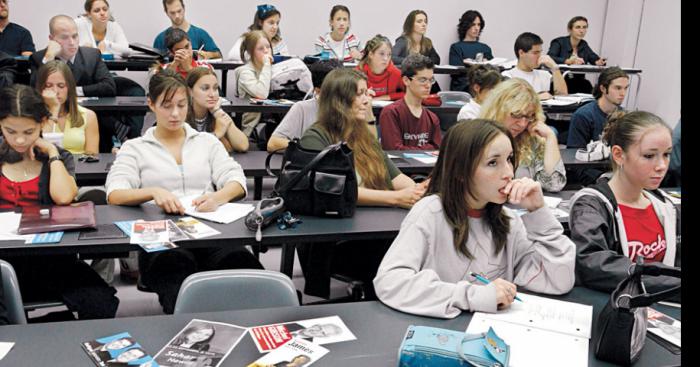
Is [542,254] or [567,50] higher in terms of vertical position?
[567,50]

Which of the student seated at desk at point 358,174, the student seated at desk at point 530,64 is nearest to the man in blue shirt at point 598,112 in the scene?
the student seated at desk at point 530,64

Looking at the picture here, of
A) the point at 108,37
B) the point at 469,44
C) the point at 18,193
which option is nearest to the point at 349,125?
the point at 18,193

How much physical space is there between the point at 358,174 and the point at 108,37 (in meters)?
4.92

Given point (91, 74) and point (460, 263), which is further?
point (91, 74)

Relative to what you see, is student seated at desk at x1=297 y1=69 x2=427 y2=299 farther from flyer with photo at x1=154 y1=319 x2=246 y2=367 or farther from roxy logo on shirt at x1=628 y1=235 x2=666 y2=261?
flyer with photo at x1=154 y1=319 x2=246 y2=367

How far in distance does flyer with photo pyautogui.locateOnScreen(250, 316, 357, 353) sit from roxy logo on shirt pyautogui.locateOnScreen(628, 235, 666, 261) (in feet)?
3.73

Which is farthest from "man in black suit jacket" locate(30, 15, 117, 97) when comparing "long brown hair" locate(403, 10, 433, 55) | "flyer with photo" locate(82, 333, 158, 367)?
"flyer with photo" locate(82, 333, 158, 367)

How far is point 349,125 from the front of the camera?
3.07m

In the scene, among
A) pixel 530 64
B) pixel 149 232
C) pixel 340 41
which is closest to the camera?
pixel 149 232

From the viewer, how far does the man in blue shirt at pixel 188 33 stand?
732 cm

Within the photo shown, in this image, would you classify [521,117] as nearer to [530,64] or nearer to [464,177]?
[464,177]

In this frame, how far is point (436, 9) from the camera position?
9.21 metres

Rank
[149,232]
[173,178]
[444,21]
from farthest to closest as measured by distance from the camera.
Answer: [444,21], [173,178], [149,232]

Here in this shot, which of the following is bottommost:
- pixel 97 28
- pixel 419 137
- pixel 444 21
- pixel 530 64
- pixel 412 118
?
pixel 419 137
